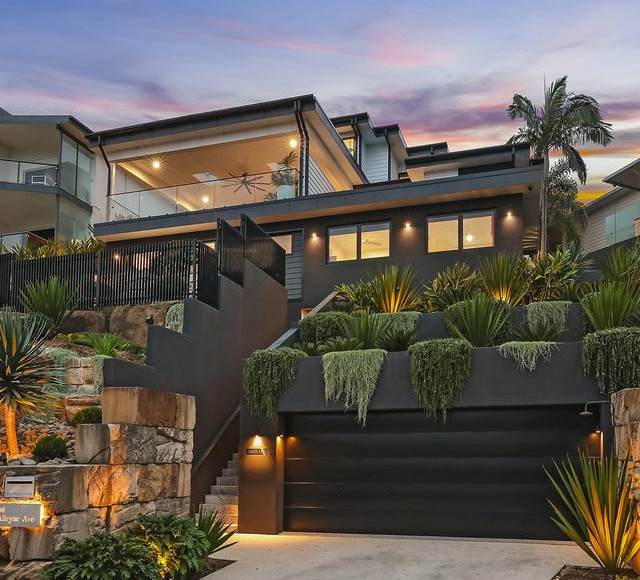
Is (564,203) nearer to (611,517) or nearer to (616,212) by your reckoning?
(616,212)

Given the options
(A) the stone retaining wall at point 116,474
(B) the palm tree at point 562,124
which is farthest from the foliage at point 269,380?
(B) the palm tree at point 562,124

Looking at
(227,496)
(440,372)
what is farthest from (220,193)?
(440,372)

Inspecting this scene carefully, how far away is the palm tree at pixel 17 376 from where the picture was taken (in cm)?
696

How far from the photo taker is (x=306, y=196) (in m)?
15.5

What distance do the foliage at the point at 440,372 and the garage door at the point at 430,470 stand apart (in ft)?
2.08

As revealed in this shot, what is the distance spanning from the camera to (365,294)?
40.7 ft

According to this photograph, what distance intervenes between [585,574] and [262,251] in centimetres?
858

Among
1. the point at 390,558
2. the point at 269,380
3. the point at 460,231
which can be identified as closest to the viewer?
the point at 390,558

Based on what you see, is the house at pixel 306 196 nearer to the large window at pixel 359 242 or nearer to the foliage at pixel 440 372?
the large window at pixel 359 242

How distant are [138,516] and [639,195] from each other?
20884mm

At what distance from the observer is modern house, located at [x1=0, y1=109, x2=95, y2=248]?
19.2 metres

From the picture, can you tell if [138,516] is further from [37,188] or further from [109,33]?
[37,188]

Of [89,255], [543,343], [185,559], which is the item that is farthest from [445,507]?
[89,255]

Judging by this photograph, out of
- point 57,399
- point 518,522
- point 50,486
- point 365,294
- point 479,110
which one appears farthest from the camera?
point 479,110
